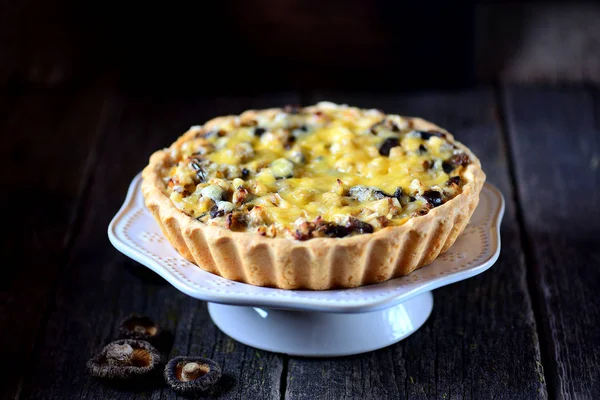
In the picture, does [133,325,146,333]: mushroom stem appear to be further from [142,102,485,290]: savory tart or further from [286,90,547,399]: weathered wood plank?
[286,90,547,399]: weathered wood plank

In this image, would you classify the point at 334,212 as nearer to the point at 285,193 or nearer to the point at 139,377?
the point at 285,193

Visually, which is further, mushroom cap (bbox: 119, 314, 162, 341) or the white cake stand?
mushroom cap (bbox: 119, 314, 162, 341)

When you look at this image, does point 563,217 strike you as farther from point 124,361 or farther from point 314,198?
point 124,361

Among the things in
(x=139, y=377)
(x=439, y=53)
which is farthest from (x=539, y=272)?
(x=439, y=53)

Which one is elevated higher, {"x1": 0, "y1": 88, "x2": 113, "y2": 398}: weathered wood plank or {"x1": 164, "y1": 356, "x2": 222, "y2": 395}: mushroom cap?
{"x1": 164, "y1": 356, "x2": 222, "y2": 395}: mushroom cap

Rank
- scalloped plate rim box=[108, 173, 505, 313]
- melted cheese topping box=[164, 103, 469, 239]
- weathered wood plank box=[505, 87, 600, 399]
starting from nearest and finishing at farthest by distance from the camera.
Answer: scalloped plate rim box=[108, 173, 505, 313] → melted cheese topping box=[164, 103, 469, 239] → weathered wood plank box=[505, 87, 600, 399]

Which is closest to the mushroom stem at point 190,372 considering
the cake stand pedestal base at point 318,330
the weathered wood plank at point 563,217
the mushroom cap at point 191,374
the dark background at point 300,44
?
the mushroom cap at point 191,374

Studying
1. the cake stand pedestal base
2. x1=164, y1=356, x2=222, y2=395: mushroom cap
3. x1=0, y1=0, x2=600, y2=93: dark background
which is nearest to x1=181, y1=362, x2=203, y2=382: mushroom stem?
x1=164, y1=356, x2=222, y2=395: mushroom cap
